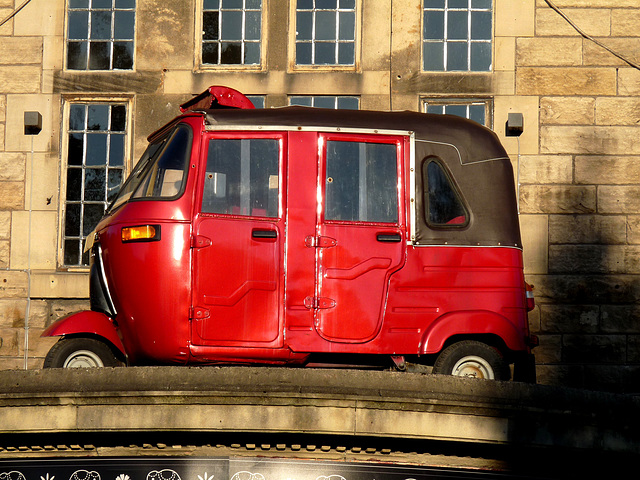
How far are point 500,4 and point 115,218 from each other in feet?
20.9

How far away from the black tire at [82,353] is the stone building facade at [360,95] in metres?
3.91

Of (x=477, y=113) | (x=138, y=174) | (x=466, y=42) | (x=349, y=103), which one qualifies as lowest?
(x=138, y=174)

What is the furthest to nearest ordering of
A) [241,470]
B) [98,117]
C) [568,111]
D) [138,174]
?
[98,117], [568,111], [138,174], [241,470]

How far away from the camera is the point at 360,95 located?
11.3m

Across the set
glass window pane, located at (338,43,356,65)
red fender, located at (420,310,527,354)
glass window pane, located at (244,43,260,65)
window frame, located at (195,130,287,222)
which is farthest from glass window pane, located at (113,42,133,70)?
red fender, located at (420,310,527,354)

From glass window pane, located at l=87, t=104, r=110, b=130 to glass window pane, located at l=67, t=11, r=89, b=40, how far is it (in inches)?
36.9

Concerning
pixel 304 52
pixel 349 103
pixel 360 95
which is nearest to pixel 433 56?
pixel 360 95

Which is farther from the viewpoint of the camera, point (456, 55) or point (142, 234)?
point (456, 55)

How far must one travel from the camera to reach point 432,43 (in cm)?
1144

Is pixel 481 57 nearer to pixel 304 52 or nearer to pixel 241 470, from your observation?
pixel 304 52

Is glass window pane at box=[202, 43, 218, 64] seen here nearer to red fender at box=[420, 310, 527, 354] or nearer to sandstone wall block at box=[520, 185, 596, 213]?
sandstone wall block at box=[520, 185, 596, 213]

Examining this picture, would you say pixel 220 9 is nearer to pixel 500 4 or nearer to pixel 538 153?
pixel 500 4

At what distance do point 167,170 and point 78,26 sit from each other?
17.4 feet

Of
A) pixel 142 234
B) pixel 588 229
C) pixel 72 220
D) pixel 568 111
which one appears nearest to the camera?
pixel 142 234
